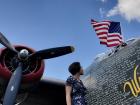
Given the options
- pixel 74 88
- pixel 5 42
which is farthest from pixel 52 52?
pixel 74 88

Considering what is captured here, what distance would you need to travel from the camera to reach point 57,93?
1095 centimetres

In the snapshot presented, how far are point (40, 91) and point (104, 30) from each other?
108 inches

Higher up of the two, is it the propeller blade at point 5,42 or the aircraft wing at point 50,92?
the propeller blade at point 5,42

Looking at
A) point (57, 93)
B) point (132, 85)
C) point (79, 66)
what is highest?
point (79, 66)

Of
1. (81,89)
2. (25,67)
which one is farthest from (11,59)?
(81,89)

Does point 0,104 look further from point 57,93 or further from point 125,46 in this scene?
point 125,46

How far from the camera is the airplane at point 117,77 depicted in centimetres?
691

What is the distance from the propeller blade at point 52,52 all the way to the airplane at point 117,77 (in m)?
0.96

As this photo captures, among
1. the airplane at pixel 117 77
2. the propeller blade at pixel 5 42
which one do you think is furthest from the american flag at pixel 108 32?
the propeller blade at pixel 5 42

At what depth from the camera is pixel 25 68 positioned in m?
9.23

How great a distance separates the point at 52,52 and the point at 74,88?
8.65 ft

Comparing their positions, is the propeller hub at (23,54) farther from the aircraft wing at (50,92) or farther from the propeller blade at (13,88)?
the aircraft wing at (50,92)

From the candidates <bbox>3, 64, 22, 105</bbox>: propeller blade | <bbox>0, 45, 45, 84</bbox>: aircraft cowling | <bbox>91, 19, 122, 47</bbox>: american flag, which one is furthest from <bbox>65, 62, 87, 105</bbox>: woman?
<bbox>91, 19, 122, 47</bbox>: american flag

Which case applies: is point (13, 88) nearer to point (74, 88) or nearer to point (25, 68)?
point (25, 68)
